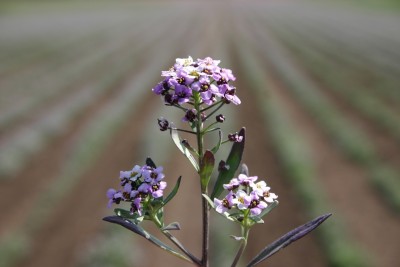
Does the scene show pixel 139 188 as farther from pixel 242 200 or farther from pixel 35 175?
pixel 35 175

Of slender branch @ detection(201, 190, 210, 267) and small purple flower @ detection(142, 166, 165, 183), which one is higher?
small purple flower @ detection(142, 166, 165, 183)

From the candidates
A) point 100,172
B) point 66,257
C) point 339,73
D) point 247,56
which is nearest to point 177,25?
point 247,56

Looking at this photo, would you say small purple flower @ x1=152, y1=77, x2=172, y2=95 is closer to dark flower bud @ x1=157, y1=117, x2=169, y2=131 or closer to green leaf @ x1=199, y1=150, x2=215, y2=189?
dark flower bud @ x1=157, y1=117, x2=169, y2=131

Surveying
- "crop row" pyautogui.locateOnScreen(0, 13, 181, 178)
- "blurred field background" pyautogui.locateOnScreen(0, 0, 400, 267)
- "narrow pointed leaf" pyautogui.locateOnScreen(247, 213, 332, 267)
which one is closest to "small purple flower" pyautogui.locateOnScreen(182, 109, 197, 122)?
"narrow pointed leaf" pyautogui.locateOnScreen(247, 213, 332, 267)

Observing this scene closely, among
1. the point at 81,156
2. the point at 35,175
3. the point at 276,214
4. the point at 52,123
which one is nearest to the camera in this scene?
the point at 276,214

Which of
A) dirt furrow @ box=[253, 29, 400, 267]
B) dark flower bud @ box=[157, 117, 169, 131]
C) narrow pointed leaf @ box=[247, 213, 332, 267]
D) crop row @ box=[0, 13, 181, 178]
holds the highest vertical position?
crop row @ box=[0, 13, 181, 178]

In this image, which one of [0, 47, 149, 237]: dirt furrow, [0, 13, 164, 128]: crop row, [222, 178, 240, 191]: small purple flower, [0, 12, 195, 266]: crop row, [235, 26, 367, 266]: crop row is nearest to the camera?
[222, 178, 240, 191]: small purple flower

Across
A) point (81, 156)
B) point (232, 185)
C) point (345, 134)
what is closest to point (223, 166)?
point (232, 185)
